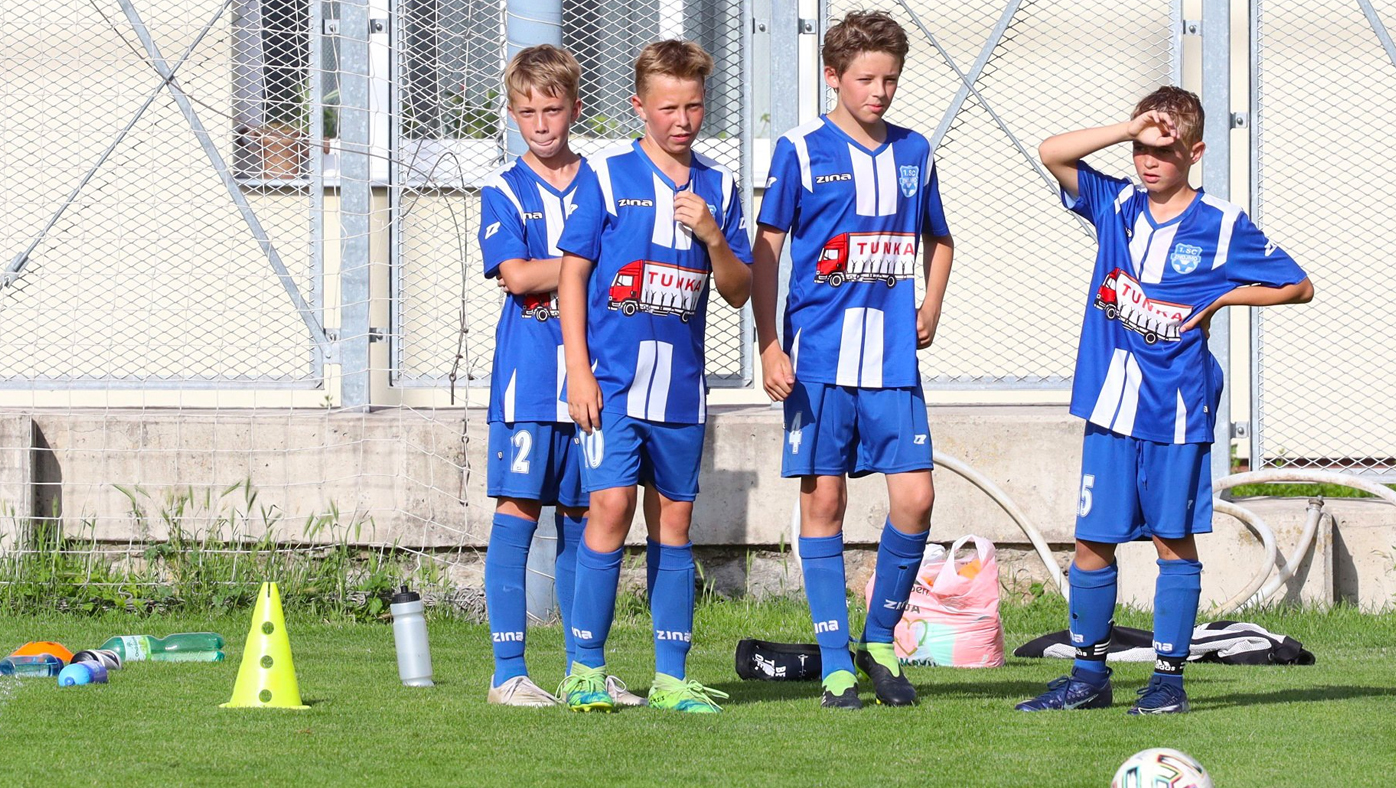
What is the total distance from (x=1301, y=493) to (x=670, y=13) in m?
3.68

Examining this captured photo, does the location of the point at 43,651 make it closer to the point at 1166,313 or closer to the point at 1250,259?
the point at 1166,313

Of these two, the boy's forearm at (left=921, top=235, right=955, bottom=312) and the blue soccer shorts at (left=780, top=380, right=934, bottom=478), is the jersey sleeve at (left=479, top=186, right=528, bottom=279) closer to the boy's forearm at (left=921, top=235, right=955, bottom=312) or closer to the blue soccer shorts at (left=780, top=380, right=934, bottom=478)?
the blue soccer shorts at (left=780, top=380, right=934, bottom=478)

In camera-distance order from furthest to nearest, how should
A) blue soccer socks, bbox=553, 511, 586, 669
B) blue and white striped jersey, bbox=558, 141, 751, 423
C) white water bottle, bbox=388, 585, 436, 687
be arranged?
white water bottle, bbox=388, 585, 436, 687 → blue soccer socks, bbox=553, 511, 586, 669 → blue and white striped jersey, bbox=558, 141, 751, 423

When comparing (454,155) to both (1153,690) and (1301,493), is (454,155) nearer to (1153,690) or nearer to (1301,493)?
(1153,690)

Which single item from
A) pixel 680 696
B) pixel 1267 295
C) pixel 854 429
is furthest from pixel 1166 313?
pixel 680 696

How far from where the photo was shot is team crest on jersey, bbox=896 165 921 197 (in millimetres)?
4648

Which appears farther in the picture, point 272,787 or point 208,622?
point 208,622

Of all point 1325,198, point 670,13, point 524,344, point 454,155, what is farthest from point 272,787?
point 1325,198

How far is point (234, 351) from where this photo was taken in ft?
24.8

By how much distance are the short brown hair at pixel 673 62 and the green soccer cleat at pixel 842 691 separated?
1701 millimetres

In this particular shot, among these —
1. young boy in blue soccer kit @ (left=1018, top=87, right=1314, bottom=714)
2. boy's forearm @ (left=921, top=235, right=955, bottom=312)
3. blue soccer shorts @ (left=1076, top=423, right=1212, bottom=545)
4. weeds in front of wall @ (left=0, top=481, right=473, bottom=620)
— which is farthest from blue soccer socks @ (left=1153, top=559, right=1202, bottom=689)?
weeds in front of wall @ (left=0, top=481, right=473, bottom=620)

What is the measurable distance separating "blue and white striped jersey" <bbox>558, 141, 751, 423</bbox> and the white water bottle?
45.5 inches

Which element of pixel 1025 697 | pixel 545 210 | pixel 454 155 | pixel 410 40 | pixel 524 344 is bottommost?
pixel 1025 697

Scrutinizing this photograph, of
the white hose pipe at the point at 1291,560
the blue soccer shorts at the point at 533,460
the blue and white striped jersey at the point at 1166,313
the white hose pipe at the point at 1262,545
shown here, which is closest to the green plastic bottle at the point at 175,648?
the blue soccer shorts at the point at 533,460
